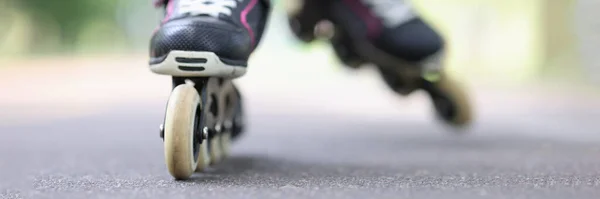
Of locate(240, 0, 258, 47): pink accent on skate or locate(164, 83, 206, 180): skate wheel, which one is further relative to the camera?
locate(240, 0, 258, 47): pink accent on skate

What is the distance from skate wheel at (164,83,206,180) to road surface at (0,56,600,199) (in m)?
0.02

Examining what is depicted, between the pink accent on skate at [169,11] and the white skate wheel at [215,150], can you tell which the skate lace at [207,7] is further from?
the white skate wheel at [215,150]

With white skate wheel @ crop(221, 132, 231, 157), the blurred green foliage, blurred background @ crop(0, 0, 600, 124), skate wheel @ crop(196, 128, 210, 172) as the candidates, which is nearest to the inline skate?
white skate wheel @ crop(221, 132, 231, 157)

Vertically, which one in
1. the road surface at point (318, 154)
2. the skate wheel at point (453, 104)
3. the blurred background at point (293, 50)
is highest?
the blurred background at point (293, 50)

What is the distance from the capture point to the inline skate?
38.9 inches

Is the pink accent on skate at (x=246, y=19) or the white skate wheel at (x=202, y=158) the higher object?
the pink accent on skate at (x=246, y=19)

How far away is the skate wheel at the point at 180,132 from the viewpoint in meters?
0.56

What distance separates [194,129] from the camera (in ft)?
1.96

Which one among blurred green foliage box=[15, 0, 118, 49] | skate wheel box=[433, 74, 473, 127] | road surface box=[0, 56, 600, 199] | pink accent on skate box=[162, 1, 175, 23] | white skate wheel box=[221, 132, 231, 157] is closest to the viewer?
road surface box=[0, 56, 600, 199]

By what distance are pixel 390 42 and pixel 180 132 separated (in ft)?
1.62

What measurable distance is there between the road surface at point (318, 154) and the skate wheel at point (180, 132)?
0.02 metres

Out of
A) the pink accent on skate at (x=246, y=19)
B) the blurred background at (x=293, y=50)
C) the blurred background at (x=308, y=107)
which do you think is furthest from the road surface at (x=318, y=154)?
the blurred background at (x=293, y=50)

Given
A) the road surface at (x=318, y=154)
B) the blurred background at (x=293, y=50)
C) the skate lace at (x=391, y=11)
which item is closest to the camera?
the road surface at (x=318, y=154)

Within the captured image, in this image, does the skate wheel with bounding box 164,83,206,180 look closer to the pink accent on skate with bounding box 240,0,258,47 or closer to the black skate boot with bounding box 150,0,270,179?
the black skate boot with bounding box 150,0,270,179
